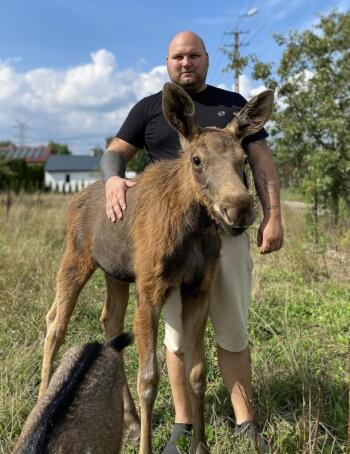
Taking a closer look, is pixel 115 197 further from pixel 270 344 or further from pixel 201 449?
pixel 270 344

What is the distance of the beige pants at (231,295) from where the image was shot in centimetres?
418

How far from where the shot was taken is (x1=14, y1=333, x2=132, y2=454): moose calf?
242 centimetres

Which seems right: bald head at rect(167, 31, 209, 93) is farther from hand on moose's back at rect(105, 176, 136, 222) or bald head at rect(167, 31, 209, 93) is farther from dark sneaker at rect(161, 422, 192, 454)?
dark sneaker at rect(161, 422, 192, 454)

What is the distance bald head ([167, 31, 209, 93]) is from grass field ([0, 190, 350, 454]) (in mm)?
2211

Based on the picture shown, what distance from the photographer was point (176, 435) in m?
4.20

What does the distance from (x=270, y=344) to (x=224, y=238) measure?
82.7 inches

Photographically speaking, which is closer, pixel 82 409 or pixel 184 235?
pixel 82 409

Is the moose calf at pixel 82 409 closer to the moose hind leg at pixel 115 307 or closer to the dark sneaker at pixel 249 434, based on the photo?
the dark sneaker at pixel 249 434

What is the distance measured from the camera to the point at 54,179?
8881 cm

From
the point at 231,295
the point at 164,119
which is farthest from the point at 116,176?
the point at 231,295

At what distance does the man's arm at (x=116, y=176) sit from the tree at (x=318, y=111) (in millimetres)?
8121

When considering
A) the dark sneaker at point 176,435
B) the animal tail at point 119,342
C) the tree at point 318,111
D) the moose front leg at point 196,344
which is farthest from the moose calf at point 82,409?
the tree at point 318,111

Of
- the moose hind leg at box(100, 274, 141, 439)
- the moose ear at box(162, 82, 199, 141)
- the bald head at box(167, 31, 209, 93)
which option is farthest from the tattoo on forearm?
the moose hind leg at box(100, 274, 141, 439)

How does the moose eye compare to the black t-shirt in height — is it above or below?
below
